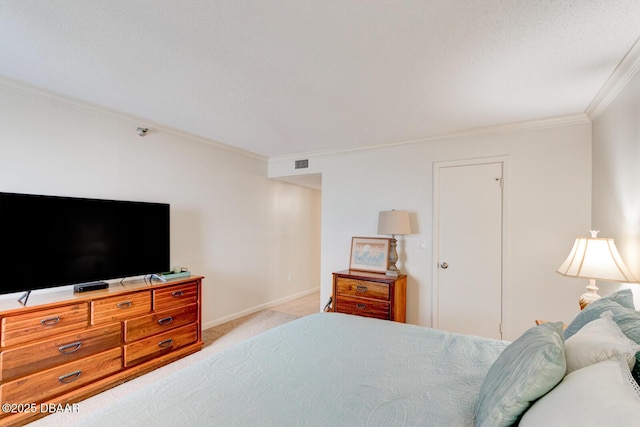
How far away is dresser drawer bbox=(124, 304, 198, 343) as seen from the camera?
2658 millimetres

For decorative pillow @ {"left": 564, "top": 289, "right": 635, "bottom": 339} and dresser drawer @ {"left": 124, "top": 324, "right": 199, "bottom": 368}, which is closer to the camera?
decorative pillow @ {"left": 564, "top": 289, "right": 635, "bottom": 339}

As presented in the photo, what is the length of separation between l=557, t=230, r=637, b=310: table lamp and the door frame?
104 cm

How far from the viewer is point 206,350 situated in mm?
3268

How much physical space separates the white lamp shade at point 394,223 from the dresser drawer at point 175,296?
87.0 inches

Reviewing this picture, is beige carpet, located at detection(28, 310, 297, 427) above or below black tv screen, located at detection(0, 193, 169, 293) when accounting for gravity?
below

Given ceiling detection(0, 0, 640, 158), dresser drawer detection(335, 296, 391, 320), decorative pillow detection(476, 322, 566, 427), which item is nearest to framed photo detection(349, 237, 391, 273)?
dresser drawer detection(335, 296, 391, 320)

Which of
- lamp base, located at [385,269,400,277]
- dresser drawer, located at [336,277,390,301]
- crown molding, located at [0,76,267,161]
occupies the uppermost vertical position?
crown molding, located at [0,76,267,161]

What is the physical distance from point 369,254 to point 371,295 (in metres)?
0.62

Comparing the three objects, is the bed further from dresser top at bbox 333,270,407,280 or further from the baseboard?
the baseboard

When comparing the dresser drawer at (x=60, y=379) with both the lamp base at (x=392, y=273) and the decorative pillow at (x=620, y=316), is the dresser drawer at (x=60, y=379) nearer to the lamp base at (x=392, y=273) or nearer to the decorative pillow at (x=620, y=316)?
the lamp base at (x=392, y=273)

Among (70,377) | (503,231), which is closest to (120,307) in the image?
(70,377)

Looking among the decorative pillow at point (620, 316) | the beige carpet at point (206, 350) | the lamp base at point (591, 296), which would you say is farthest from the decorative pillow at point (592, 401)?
the beige carpet at point (206, 350)

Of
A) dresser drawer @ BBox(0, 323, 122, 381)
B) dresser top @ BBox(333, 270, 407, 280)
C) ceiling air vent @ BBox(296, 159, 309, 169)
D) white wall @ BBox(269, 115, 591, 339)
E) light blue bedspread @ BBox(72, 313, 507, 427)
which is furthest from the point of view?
ceiling air vent @ BBox(296, 159, 309, 169)

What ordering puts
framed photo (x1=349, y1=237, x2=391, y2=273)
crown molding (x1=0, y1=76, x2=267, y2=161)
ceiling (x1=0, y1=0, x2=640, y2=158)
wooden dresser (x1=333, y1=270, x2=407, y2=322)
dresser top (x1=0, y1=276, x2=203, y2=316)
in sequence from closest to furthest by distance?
1. ceiling (x1=0, y1=0, x2=640, y2=158)
2. dresser top (x1=0, y1=276, x2=203, y2=316)
3. crown molding (x1=0, y1=76, x2=267, y2=161)
4. wooden dresser (x1=333, y1=270, x2=407, y2=322)
5. framed photo (x1=349, y1=237, x2=391, y2=273)
